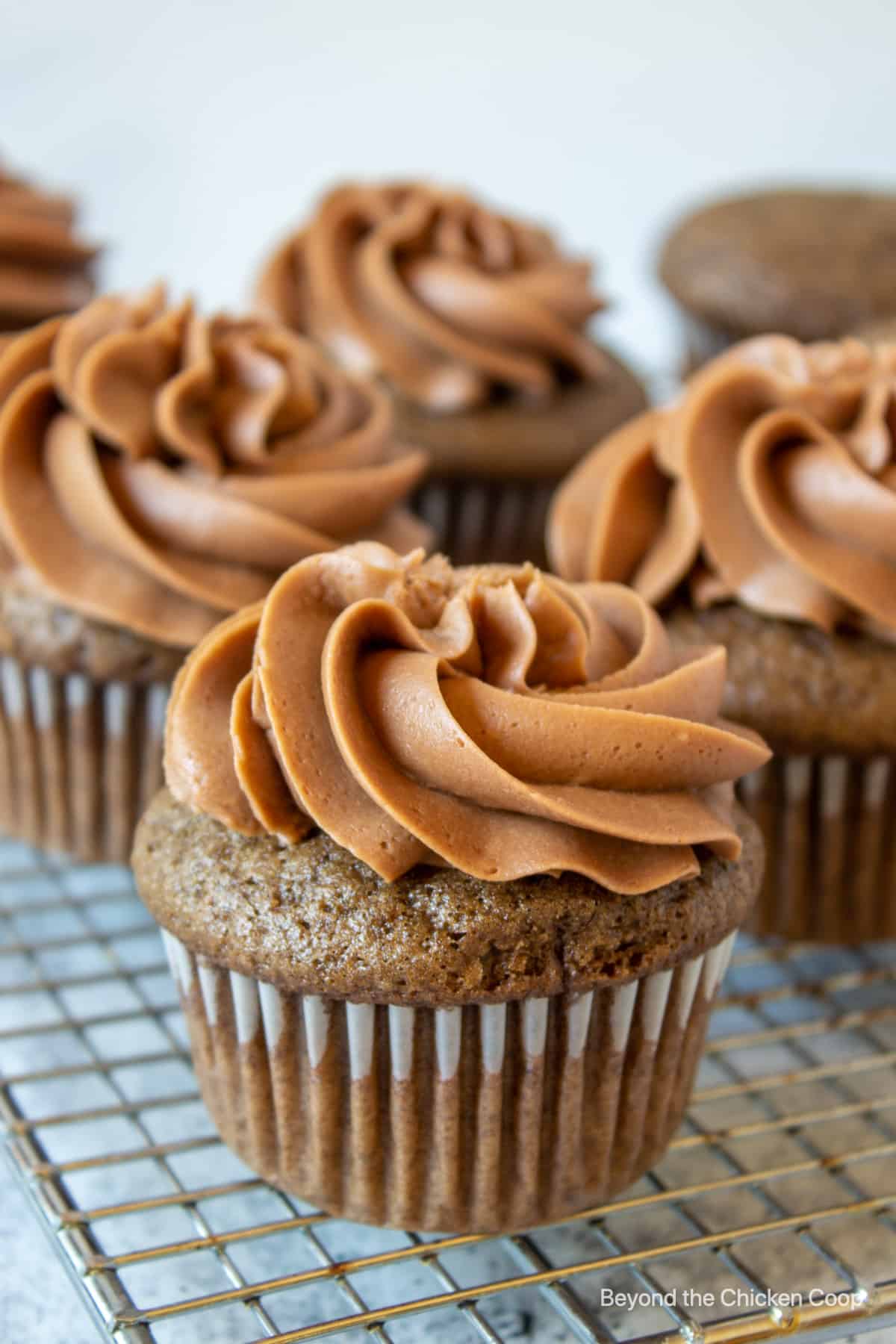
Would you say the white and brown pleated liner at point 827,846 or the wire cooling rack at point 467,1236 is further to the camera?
the white and brown pleated liner at point 827,846

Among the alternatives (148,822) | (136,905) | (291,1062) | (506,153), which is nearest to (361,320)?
(136,905)

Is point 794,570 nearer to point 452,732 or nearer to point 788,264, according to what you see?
point 452,732

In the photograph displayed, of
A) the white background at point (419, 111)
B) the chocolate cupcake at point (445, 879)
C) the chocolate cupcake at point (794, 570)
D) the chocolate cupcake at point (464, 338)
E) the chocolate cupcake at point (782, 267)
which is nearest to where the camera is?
the chocolate cupcake at point (445, 879)

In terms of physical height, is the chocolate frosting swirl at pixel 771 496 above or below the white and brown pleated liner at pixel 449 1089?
above

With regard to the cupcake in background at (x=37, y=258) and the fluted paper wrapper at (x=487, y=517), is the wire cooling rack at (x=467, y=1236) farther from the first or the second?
the cupcake in background at (x=37, y=258)

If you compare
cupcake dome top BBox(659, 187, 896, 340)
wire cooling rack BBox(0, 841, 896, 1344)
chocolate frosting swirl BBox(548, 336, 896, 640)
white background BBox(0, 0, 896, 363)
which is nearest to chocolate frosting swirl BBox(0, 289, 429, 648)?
chocolate frosting swirl BBox(548, 336, 896, 640)

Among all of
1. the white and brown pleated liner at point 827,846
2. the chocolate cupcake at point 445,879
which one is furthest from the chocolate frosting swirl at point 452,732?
the white and brown pleated liner at point 827,846

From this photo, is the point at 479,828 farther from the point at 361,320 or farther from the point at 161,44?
the point at 161,44
